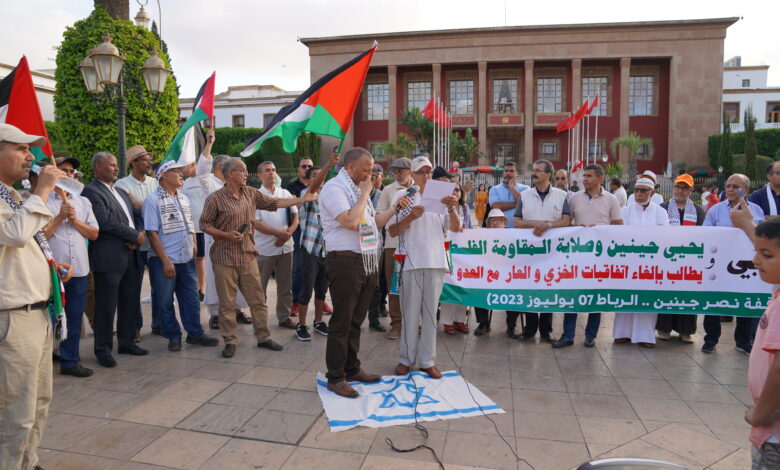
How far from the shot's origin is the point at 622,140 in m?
33.5

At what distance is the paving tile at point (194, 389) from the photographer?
169 inches

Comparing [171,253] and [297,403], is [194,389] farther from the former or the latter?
[171,253]

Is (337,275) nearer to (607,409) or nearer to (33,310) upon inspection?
(33,310)

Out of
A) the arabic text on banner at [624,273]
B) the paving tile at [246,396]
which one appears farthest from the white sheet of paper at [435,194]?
the paving tile at [246,396]

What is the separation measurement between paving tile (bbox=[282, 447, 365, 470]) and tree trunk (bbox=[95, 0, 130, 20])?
12.9 m

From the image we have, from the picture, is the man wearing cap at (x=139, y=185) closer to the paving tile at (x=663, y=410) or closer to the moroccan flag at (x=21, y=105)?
the moroccan flag at (x=21, y=105)

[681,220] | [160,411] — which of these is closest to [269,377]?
[160,411]

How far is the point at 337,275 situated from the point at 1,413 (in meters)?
2.28

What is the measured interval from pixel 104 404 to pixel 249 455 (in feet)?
5.21

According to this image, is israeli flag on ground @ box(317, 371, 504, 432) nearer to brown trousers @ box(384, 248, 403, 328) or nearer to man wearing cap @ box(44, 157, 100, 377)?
brown trousers @ box(384, 248, 403, 328)

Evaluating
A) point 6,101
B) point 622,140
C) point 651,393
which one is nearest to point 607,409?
point 651,393

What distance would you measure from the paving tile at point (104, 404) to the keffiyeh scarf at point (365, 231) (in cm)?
217

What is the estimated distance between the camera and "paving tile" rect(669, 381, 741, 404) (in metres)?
4.34

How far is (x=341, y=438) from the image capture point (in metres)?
3.60
